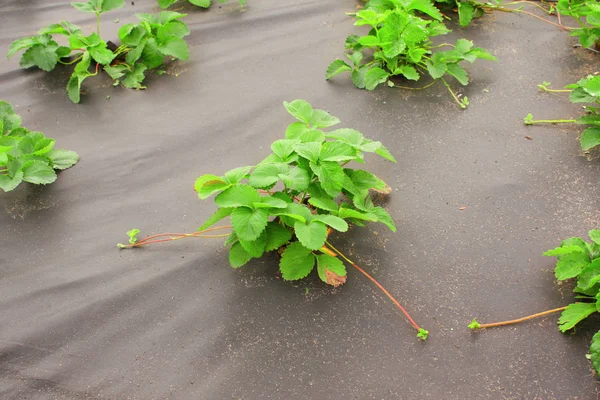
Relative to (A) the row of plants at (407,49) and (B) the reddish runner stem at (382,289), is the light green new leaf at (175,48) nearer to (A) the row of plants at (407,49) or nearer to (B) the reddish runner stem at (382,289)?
(A) the row of plants at (407,49)

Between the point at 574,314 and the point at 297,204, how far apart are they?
96cm

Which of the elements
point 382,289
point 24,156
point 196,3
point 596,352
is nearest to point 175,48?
point 196,3

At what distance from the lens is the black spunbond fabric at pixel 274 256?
1779mm

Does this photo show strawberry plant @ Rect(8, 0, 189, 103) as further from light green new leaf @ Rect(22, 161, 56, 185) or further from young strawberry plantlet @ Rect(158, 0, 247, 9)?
light green new leaf @ Rect(22, 161, 56, 185)

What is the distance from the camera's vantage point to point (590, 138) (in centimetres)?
238

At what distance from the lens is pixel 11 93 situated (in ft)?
9.22

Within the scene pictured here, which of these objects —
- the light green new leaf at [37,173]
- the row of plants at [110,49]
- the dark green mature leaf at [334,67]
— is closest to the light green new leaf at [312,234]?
the light green new leaf at [37,173]

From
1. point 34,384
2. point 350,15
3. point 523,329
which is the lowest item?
point 523,329

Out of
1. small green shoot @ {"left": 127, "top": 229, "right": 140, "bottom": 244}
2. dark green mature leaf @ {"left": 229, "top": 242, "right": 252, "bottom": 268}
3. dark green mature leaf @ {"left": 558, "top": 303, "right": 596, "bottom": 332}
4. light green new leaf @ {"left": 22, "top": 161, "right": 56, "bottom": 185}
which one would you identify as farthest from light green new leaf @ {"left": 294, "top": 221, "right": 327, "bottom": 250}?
light green new leaf @ {"left": 22, "top": 161, "right": 56, "bottom": 185}

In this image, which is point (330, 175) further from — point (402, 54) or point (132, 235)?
point (402, 54)

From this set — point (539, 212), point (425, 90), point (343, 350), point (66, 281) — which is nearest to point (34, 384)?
point (66, 281)

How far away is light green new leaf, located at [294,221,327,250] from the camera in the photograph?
5.86 ft

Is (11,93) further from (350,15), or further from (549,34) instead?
(549,34)

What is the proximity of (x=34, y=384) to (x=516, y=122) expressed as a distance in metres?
2.25
